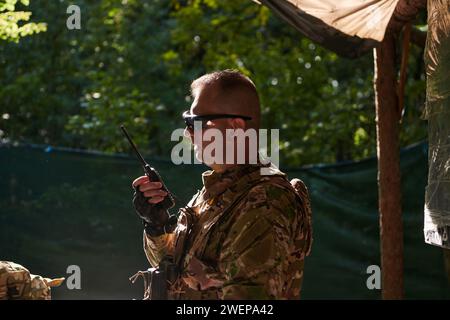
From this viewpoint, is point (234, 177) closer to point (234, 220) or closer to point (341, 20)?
point (234, 220)

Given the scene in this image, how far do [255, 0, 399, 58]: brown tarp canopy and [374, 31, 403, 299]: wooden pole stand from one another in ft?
1.36

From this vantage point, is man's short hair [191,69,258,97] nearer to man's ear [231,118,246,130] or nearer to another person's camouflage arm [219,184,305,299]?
man's ear [231,118,246,130]

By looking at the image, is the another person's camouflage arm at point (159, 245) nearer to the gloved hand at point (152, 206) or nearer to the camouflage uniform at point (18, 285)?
the gloved hand at point (152, 206)

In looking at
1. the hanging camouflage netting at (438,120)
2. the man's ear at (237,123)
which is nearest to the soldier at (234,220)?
the man's ear at (237,123)

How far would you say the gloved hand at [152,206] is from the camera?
3.05 m

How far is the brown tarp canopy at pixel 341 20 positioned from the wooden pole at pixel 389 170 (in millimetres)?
415

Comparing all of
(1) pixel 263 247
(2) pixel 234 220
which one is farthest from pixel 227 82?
(1) pixel 263 247

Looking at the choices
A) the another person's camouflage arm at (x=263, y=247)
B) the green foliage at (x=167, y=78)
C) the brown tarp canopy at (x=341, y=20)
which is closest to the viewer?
the another person's camouflage arm at (x=263, y=247)

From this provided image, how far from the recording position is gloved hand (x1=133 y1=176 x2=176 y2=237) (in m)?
3.05

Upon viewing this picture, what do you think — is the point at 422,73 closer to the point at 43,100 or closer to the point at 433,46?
the point at 43,100

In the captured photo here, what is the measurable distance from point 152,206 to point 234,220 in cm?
44

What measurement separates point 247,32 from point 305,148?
2.05 metres

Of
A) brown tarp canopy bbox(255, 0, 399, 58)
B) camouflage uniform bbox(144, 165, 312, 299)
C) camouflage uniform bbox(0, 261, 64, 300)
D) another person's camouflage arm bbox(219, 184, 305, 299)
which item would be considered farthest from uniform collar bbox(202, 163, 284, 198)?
brown tarp canopy bbox(255, 0, 399, 58)
